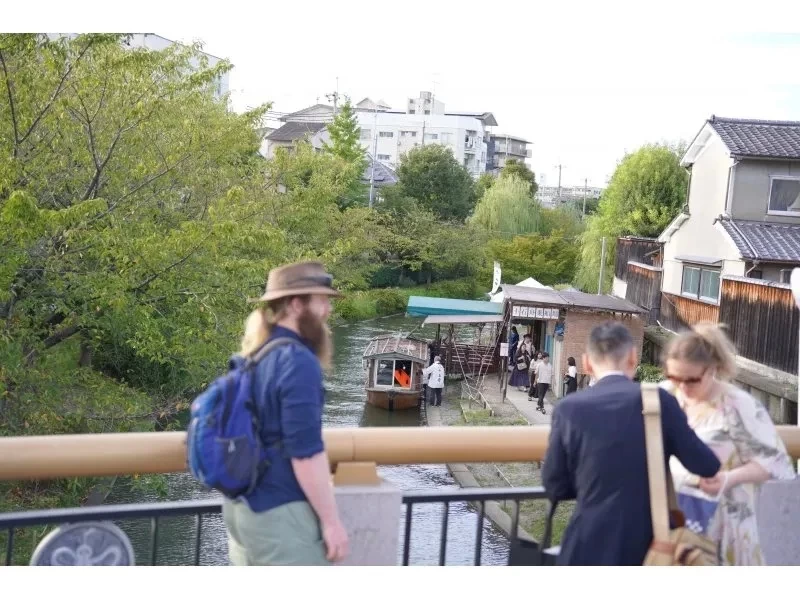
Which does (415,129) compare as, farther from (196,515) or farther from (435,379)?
(196,515)

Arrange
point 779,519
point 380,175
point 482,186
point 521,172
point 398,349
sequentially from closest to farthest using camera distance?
point 779,519 < point 398,349 < point 380,175 < point 482,186 < point 521,172

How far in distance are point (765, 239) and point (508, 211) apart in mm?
29431

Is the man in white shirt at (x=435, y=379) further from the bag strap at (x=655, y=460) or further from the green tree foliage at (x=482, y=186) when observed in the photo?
the green tree foliage at (x=482, y=186)

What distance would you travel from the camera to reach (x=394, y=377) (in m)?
20.9

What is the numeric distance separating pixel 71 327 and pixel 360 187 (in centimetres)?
2903

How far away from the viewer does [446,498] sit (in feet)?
8.84

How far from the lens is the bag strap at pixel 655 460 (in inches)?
87.7

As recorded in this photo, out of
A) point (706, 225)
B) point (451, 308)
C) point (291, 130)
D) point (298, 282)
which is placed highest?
point (291, 130)

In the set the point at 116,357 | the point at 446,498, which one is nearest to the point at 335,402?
the point at 116,357

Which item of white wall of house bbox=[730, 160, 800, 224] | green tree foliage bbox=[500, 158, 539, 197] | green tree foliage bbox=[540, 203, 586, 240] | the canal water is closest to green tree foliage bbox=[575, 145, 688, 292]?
white wall of house bbox=[730, 160, 800, 224]

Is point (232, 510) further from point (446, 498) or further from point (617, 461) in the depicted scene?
point (617, 461)

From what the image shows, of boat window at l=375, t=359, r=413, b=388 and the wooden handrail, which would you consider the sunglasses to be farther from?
boat window at l=375, t=359, r=413, b=388

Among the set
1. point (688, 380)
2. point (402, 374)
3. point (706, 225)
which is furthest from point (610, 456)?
point (706, 225)

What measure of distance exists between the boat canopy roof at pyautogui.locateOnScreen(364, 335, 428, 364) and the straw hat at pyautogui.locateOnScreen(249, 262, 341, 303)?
18.8m
